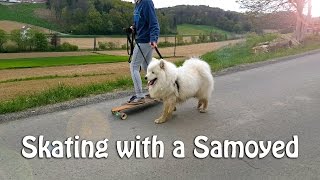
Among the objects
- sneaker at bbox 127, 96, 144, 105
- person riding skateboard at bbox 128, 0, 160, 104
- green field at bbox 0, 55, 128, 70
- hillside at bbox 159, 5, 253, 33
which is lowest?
green field at bbox 0, 55, 128, 70

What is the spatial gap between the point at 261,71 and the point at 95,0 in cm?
7127

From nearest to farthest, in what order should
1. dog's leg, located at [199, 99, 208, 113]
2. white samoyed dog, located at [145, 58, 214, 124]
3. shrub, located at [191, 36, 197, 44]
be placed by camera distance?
white samoyed dog, located at [145, 58, 214, 124] → dog's leg, located at [199, 99, 208, 113] → shrub, located at [191, 36, 197, 44]

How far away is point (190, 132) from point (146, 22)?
97.1 inches

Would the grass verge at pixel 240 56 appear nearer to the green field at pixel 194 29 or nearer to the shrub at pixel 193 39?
the shrub at pixel 193 39

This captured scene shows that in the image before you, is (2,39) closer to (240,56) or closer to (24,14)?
(240,56)

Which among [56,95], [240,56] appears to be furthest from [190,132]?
[240,56]

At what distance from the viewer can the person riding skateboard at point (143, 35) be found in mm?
6663

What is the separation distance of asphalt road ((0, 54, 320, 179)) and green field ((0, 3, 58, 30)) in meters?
69.8

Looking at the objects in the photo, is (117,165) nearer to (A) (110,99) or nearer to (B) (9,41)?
(A) (110,99)

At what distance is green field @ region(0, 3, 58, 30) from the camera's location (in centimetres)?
7494

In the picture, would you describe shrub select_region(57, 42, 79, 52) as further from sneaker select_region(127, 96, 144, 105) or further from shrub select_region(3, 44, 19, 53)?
sneaker select_region(127, 96, 144, 105)

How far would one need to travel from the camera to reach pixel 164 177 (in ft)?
13.9

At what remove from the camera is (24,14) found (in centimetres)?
8181

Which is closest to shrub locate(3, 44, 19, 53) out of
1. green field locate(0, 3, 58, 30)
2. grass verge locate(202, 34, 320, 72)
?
grass verge locate(202, 34, 320, 72)
